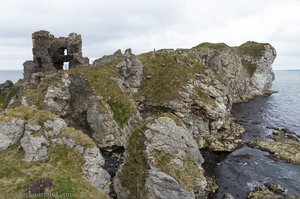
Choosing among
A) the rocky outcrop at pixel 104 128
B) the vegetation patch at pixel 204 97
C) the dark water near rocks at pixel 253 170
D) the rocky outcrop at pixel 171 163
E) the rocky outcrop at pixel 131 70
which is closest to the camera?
the rocky outcrop at pixel 171 163

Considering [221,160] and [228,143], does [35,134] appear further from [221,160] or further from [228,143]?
[228,143]

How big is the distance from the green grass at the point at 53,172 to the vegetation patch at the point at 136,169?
187 inches

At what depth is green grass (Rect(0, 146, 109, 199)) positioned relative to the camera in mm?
30737

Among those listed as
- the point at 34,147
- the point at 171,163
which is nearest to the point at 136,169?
the point at 171,163

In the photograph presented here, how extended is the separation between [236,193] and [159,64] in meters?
43.8

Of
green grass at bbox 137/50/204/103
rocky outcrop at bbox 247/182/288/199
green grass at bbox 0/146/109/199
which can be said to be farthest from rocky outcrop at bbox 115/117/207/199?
green grass at bbox 137/50/204/103

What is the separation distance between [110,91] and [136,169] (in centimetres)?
2583

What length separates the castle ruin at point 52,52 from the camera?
70875 mm

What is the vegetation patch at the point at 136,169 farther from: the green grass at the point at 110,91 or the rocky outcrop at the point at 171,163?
the green grass at the point at 110,91

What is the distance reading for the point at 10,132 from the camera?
3700 centimetres

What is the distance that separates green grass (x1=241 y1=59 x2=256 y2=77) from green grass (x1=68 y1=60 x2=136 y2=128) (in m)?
94.4

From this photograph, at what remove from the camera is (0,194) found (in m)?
29.7

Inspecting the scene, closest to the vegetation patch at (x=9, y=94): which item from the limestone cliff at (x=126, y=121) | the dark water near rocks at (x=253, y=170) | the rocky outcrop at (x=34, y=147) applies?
the limestone cliff at (x=126, y=121)

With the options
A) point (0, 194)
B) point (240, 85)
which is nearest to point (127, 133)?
point (0, 194)
